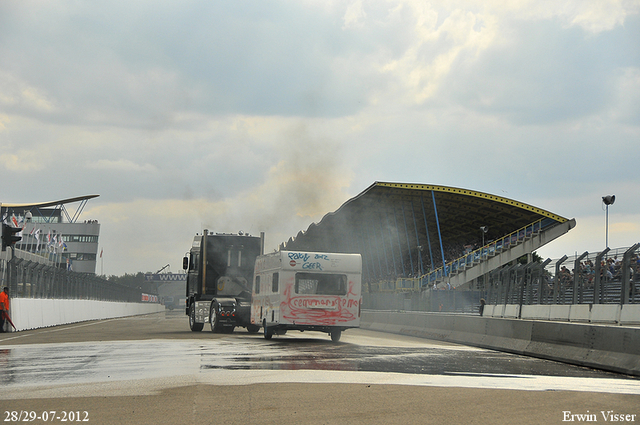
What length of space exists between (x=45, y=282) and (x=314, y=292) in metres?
16.7

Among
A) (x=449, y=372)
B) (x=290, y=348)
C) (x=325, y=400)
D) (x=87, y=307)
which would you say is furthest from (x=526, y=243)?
(x=325, y=400)

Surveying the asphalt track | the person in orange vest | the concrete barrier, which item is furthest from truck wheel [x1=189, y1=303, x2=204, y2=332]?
the asphalt track

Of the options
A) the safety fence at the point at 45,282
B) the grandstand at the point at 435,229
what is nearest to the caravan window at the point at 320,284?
the safety fence at the point at 45,282

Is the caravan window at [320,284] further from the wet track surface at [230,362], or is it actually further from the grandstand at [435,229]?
the grandstand at [435,229]

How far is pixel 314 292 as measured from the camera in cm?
2245

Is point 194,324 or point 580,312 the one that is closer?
point 580,312

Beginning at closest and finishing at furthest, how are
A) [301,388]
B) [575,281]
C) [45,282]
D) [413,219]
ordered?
[301,388], [575,281], [45,282], [413,219]

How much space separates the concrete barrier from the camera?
14211 millimetres

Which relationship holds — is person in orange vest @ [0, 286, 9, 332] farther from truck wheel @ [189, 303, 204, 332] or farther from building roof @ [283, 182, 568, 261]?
building roof @ [283, 182, 568, 261]

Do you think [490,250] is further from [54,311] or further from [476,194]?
[54,311]

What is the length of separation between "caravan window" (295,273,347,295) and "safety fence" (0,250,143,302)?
1247 centimetres

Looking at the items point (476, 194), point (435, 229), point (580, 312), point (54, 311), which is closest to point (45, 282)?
point (54, 311)

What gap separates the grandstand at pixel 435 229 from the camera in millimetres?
61469

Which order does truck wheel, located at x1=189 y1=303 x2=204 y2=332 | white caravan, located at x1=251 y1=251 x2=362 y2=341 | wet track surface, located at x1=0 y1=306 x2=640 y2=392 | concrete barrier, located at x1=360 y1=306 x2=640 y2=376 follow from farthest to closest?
truck wheel, located at x1=189 y1=303 x2=204 y2=332 → white caravan, located at x1=251 y1=251 x2=362 y2=341 → concrete barrier, located at x1=360 y1=306 x2=640 y2=376 → wet track surface, located at x1=0 y1=306 x2=640 y2=392
